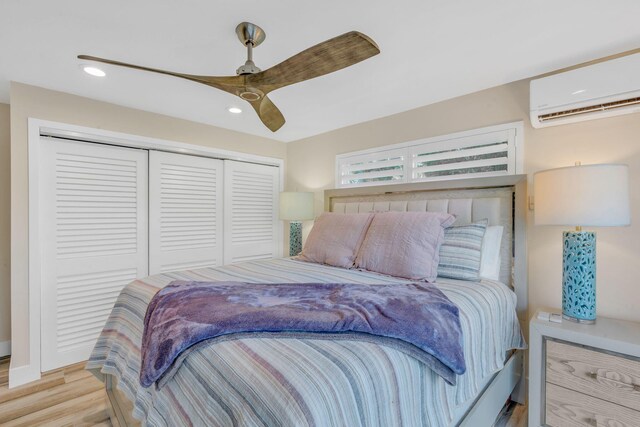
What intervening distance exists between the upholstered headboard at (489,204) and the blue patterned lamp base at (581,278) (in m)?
0.40

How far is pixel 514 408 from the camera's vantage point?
1.97m

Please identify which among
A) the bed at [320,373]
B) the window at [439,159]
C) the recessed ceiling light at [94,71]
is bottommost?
the bed at [320,373]

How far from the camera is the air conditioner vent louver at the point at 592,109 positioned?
1.68 metres

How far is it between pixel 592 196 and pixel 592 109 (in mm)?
652

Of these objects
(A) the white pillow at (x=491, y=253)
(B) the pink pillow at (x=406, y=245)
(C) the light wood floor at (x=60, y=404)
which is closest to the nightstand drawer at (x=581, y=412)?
(C) the light wood floor at (x=60, y=404)

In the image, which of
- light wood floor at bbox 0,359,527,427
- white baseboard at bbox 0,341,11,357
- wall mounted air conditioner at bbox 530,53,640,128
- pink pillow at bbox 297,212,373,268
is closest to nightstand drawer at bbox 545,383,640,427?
light wood floor at bbox 0,359,527,427

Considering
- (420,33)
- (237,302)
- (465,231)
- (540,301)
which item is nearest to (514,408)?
(540,301)

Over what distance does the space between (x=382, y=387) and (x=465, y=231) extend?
1.44m

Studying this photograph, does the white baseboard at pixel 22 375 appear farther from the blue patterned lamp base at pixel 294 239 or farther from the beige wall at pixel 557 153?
the beige wall at pixel 557 153

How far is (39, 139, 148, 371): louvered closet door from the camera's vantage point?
7.88ft

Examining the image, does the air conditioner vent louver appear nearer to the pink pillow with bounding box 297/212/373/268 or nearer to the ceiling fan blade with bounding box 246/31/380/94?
the pink pillow with bounding box 297/212/373/268

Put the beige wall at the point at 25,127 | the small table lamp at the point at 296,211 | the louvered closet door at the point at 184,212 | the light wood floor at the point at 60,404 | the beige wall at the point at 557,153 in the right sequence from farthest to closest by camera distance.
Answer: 1. the small table lamp at the point at 296,211
2. the louvered closet door at the point at 184,212
3. the beige wall at the point at 25,127
4. the light wood floor at the point at 60,404
5. the beige wall at the point at 557,153

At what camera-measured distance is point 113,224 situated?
271cm

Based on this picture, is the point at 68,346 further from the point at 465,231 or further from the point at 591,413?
the point at 591,413
